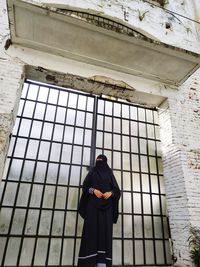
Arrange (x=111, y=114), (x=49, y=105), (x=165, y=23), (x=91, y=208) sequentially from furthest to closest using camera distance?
(x=165, y=23)
(x=111, y=114)
(x=49, y=105)
(x=91, y=208)

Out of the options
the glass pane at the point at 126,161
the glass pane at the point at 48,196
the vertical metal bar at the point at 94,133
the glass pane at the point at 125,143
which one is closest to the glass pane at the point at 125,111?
the glass pane at the point at 125,143

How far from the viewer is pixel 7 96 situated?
11.4 feet

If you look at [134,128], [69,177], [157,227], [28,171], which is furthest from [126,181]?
[28,171]

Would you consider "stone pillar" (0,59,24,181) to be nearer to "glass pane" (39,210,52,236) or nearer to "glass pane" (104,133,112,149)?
"glass pane" (39,210,52,236)

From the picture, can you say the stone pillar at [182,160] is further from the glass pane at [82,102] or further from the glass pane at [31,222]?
the glass pane at [31,222]

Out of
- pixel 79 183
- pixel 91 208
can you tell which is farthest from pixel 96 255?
pixel 79 183

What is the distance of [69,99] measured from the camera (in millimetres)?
4562

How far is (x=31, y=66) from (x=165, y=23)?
399cm

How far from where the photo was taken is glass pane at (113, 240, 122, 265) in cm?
359

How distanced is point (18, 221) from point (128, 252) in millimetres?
1988

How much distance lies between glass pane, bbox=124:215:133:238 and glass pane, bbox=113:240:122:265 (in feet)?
0.67

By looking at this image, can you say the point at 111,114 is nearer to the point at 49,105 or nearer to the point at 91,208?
the point at 49,105

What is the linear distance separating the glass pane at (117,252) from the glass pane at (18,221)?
163 centimetres

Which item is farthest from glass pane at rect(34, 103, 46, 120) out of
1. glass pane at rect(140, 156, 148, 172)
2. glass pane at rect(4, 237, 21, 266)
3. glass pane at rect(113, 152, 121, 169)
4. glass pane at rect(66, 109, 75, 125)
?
glass pane at rect(140, 156, 148, 172)
